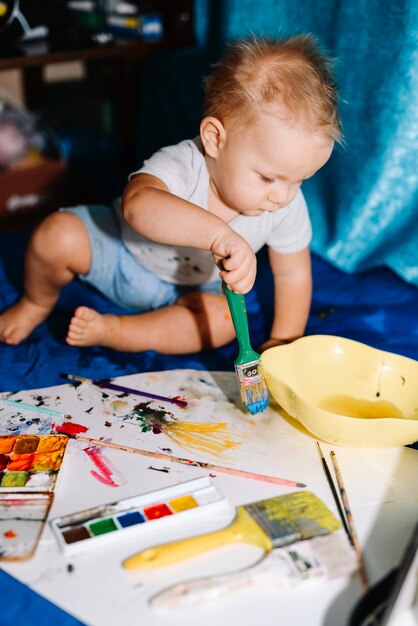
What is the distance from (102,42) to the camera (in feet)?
5.73

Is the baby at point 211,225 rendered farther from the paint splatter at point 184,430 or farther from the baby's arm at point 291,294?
the paint splatter at point 184,430

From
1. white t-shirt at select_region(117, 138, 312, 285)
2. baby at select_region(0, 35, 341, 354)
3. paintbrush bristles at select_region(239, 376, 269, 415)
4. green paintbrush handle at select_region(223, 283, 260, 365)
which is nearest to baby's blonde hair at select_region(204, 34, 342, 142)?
baby at select_region(0, 35, 341, 354)

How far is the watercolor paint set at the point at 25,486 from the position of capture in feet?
2.50

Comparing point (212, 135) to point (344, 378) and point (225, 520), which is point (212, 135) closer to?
point (344, 378)

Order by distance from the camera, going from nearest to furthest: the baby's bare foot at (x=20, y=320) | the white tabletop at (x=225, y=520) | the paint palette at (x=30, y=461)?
the white tabletop at (x=225, y=520)
the paint palette at (x=30, y=461)
the baby's bare foot at (x=20, y=320)

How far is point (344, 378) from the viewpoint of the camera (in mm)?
1048

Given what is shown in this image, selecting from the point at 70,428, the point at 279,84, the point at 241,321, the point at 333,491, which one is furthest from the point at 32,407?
the point at 279,84

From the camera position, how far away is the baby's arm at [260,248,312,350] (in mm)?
1188

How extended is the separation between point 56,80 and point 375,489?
191cm

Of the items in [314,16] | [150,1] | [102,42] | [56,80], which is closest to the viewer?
[314,16]

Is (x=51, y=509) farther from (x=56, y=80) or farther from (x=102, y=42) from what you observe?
(x=56, y=80)

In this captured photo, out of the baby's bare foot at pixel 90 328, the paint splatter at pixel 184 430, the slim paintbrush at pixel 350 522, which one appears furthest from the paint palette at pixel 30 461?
the slim paintbrush at pixel 350 522

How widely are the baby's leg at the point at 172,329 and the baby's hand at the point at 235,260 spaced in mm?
287

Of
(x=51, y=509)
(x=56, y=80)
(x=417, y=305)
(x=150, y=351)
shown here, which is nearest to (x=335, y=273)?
(x=417, y=305)
